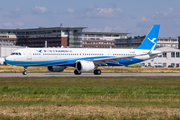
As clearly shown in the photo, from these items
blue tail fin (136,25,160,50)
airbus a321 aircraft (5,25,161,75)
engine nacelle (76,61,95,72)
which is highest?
blue tail fin (136,25,160,50)

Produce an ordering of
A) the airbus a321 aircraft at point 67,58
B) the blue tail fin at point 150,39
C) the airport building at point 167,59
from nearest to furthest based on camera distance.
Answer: the airbus a321 aircraft at point 67,58, the blue tail fin at point 150,39, the airport building at point 167,59

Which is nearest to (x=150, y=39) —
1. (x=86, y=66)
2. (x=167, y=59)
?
(x=86, y=66)

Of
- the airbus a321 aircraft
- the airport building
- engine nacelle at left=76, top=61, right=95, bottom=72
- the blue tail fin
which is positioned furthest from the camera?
the airport building

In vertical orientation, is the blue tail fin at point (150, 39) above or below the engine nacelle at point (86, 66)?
above

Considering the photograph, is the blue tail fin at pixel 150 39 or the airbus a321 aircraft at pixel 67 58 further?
the blue tail fin at pixel 150 39

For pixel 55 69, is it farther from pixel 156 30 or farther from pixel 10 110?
pixel 10 110

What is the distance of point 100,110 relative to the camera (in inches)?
720

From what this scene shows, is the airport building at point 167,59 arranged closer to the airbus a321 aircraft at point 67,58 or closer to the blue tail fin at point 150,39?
the blue tail fin at point 150,39

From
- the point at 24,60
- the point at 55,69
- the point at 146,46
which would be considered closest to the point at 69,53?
the point at 55,69

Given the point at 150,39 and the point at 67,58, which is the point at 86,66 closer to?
the point at 67,58

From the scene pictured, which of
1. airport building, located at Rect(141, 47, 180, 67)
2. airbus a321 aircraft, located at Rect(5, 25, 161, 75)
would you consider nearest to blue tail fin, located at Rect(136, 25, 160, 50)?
airbus a321 aircraft, located at Rect(5, 25, 161, 75)

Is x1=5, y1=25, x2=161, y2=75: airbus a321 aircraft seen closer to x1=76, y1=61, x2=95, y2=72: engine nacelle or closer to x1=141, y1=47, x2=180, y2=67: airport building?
x1=76, y1=61, x2=95, y2=72: engine nacelle

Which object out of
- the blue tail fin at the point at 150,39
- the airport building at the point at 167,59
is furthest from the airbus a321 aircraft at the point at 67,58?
the airport building at the point at 167,59

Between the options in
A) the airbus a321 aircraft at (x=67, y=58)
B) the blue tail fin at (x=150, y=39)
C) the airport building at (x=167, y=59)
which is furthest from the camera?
the airport building at (x=167, y=59)
